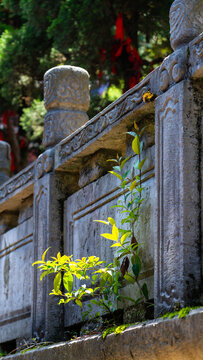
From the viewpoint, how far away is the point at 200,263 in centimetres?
376

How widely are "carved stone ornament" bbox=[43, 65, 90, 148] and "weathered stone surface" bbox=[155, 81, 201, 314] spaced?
6.04ft

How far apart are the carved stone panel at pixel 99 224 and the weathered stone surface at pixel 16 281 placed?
804mm

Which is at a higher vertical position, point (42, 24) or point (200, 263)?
point (42, 24)

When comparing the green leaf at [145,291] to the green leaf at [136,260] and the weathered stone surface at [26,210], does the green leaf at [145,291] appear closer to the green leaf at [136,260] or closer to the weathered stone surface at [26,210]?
the green leaf at [136,260]

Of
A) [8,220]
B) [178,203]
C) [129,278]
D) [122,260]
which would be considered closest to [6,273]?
[8,220]

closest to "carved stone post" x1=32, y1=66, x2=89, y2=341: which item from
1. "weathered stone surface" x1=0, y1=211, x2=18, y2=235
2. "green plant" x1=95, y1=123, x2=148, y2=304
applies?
"green plant" x1=95, y1=123, x2=148, y2=304

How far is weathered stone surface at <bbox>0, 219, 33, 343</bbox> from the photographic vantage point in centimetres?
627

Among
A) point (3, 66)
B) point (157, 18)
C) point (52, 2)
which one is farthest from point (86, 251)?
point (3, 66)

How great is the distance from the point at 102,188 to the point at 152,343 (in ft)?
5.69

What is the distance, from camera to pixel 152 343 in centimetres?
358

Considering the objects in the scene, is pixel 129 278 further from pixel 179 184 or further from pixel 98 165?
pixel 98 165

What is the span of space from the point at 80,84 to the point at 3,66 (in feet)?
22.7

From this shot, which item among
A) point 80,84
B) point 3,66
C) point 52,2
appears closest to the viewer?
point 80,84

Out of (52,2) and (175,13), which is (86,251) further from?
(52,2)
